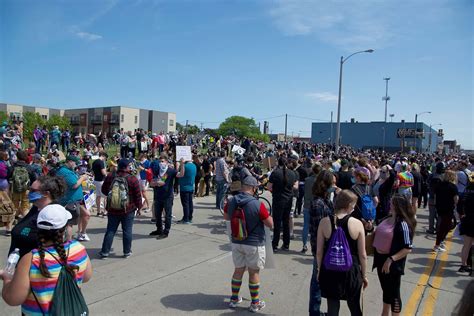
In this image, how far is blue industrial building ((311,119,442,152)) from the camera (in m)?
78.4

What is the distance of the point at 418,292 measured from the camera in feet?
18.5

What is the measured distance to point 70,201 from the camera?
6.62 metres

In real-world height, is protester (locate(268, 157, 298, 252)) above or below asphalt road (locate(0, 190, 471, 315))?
above

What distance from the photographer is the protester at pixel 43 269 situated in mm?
2469

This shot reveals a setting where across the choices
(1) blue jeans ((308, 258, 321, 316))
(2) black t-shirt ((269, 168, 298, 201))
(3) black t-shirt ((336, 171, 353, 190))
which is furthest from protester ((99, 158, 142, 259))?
(3) black t-shirt ((336, 171, 353, 190))

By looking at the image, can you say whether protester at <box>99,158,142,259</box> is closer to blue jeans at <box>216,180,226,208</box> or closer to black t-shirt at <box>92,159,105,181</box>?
black t-shirt at <box>92,159,105,181</box>

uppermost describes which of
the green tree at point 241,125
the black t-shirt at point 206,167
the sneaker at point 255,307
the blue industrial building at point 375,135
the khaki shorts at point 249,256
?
the green tree at point 241,125

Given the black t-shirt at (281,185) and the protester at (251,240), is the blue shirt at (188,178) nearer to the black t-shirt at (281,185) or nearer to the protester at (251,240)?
the black t-shirt at (281,185)

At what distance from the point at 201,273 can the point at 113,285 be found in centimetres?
142

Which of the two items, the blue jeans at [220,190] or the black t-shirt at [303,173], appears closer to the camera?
the black t-shirt at [303,173]

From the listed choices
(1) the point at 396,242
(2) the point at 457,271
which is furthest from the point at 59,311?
(2) the point at 457,271

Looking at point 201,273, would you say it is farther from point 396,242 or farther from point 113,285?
point 396,242

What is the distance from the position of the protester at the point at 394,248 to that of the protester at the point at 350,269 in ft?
2.08

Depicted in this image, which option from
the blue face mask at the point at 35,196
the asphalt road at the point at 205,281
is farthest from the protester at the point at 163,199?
the blue face mask at the point at 35,196
